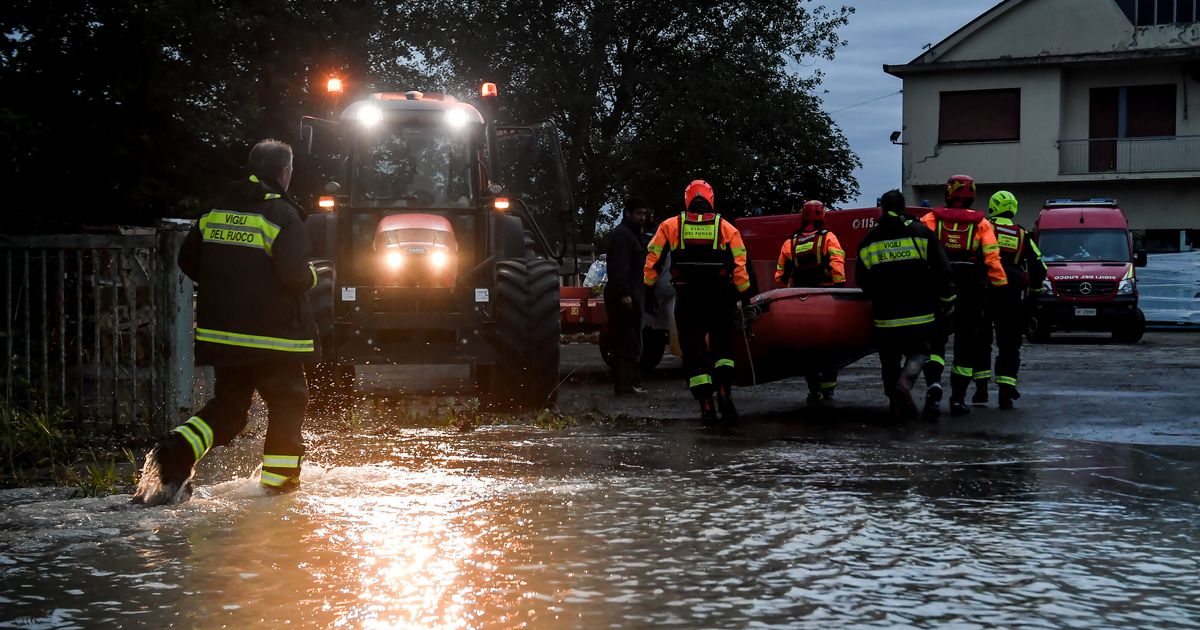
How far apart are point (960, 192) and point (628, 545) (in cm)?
692

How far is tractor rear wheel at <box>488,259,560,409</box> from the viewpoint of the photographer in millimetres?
→ 11828

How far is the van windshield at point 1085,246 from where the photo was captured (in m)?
26.3

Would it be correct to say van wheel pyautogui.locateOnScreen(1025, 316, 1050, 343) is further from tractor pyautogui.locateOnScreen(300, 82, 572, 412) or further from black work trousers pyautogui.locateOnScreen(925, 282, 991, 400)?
tractor pyautogui.locateOnScreen(300, 82, 572, 412)

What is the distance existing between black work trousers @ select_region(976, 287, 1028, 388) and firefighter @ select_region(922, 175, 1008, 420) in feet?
0.32

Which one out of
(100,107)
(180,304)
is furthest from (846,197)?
(180,304)

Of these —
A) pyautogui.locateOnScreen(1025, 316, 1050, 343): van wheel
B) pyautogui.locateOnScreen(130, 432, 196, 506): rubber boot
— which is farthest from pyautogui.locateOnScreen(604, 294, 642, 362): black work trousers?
pyautogui.locateOnScreen(1025, 316, 1050, 343): van wheel

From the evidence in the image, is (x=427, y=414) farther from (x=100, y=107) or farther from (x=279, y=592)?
(x=100, y=107)

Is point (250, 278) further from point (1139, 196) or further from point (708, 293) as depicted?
point (1139, 196)

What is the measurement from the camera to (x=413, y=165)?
40.1ft

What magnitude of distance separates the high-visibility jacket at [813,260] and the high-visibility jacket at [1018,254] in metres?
1.42

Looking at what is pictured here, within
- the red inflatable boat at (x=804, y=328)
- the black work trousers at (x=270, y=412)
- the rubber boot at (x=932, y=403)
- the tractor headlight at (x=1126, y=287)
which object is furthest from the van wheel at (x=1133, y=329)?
the black work trousers at (x=270, y=412)

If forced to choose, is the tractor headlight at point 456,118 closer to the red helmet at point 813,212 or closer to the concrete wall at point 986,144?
the red helmet at point 813,212

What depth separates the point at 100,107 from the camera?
27.8 m

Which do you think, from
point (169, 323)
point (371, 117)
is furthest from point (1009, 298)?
point (169, 323)
